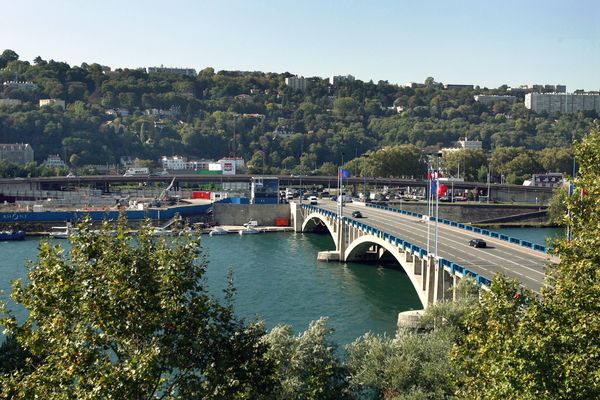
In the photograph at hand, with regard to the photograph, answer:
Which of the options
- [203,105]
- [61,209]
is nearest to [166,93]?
[203,105]

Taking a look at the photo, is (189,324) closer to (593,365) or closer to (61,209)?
(593,365)

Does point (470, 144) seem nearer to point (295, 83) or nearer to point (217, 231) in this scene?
point (295, 83)

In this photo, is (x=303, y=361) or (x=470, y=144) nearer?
(x=303, y=361)


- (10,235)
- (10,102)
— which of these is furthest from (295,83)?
(10,235)

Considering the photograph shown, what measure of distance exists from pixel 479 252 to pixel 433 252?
235 cm

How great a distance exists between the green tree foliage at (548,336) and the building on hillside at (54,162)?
9936 centimetres

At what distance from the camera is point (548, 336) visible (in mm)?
10234

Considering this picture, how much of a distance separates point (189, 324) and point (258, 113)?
14534 centimetres

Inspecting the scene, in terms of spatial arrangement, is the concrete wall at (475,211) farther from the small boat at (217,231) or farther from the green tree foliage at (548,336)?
the green tree foliage at (548,336)

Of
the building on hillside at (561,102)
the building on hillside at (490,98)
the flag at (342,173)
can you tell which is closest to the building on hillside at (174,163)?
the flag at (342,173)

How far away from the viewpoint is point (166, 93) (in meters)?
152

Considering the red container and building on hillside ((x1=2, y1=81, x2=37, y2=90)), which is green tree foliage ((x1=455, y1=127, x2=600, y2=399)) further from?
building on hillside ((x1=2, y1=81, x2=37, y2=90))

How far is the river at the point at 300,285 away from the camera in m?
28.7

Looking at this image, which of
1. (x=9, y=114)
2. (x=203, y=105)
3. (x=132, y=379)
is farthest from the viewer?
(x=203, y=105)
